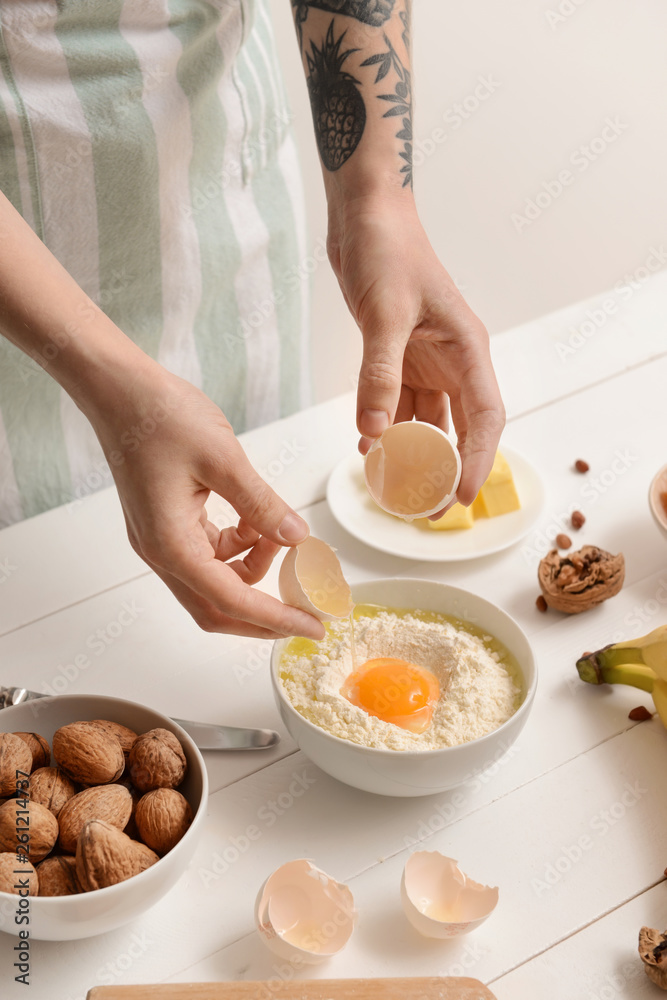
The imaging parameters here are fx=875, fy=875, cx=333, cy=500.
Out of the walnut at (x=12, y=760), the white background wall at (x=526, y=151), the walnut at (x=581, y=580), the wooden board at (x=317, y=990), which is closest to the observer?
the wooden board at (x=317, y=990)

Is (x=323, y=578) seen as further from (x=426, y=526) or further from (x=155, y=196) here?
(x=155, y=196)

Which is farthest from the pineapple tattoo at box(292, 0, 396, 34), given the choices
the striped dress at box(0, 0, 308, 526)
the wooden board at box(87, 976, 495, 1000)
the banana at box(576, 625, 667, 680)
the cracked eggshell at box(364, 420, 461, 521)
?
the wooden board at box(87, 976, 495, 1000)

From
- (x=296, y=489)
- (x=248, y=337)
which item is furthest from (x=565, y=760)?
(x=248, y=337)

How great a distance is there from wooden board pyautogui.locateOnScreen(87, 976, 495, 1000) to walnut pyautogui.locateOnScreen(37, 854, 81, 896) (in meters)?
0.10

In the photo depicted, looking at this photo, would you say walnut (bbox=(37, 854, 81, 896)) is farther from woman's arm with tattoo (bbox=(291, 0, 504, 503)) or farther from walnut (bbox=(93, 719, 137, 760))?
woman's arm with tattoo (bbox=(291, 0, 504, 503))

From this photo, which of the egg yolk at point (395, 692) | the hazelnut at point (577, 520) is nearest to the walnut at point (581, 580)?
the hazelnut at point (577, 520)

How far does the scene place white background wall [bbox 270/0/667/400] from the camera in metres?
3.26

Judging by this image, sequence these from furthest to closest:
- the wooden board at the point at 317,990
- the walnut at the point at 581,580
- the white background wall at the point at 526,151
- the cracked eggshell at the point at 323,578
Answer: the white background wall at the point at 526,151 < the walnut at the point at 581,580 < the cracked eggshell at the point at 323,578 < the wooden board at the point at 317,990

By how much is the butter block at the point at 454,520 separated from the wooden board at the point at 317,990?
787mm

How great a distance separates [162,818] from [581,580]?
716 millimetres

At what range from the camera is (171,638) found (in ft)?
4.42

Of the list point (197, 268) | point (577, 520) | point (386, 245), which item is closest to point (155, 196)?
point (197, 268)

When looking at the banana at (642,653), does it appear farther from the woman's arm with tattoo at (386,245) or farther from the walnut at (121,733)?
the walnut at (121,733)

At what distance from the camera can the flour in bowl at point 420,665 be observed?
105 cm
